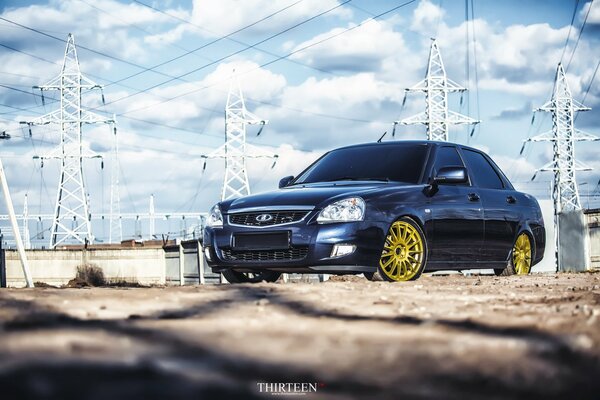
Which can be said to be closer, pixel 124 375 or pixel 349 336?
pixel 124 375

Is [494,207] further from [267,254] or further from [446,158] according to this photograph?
[267,254]

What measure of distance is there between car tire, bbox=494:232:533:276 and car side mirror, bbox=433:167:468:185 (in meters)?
1.89

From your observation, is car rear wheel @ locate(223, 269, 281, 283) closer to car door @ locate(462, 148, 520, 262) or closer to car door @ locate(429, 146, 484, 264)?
car door @ locate(429, 146, 484, 264)

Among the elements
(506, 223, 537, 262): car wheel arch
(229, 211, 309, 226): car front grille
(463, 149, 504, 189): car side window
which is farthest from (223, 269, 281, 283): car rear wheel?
(506, 223, 537, 262): car wheel arch

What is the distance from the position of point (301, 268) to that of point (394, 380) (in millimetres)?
5912

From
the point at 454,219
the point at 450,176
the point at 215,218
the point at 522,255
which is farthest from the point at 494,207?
the point at 215,218

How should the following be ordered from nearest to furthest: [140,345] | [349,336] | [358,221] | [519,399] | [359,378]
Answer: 1. [519,399]
2. [359,378]
3. [140,345]
4. [349,336]
5. [358,221]

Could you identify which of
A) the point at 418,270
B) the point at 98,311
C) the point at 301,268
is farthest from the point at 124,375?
the point at 418,270

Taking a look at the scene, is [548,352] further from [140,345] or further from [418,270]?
[418,270]

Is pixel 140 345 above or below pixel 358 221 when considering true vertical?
below

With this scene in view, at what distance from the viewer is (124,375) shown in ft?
9.11

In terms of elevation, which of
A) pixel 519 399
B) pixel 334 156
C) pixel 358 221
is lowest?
pixel 519 399

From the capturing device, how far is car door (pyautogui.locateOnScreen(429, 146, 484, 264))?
9.62 metres

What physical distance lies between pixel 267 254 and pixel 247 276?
1.10m
